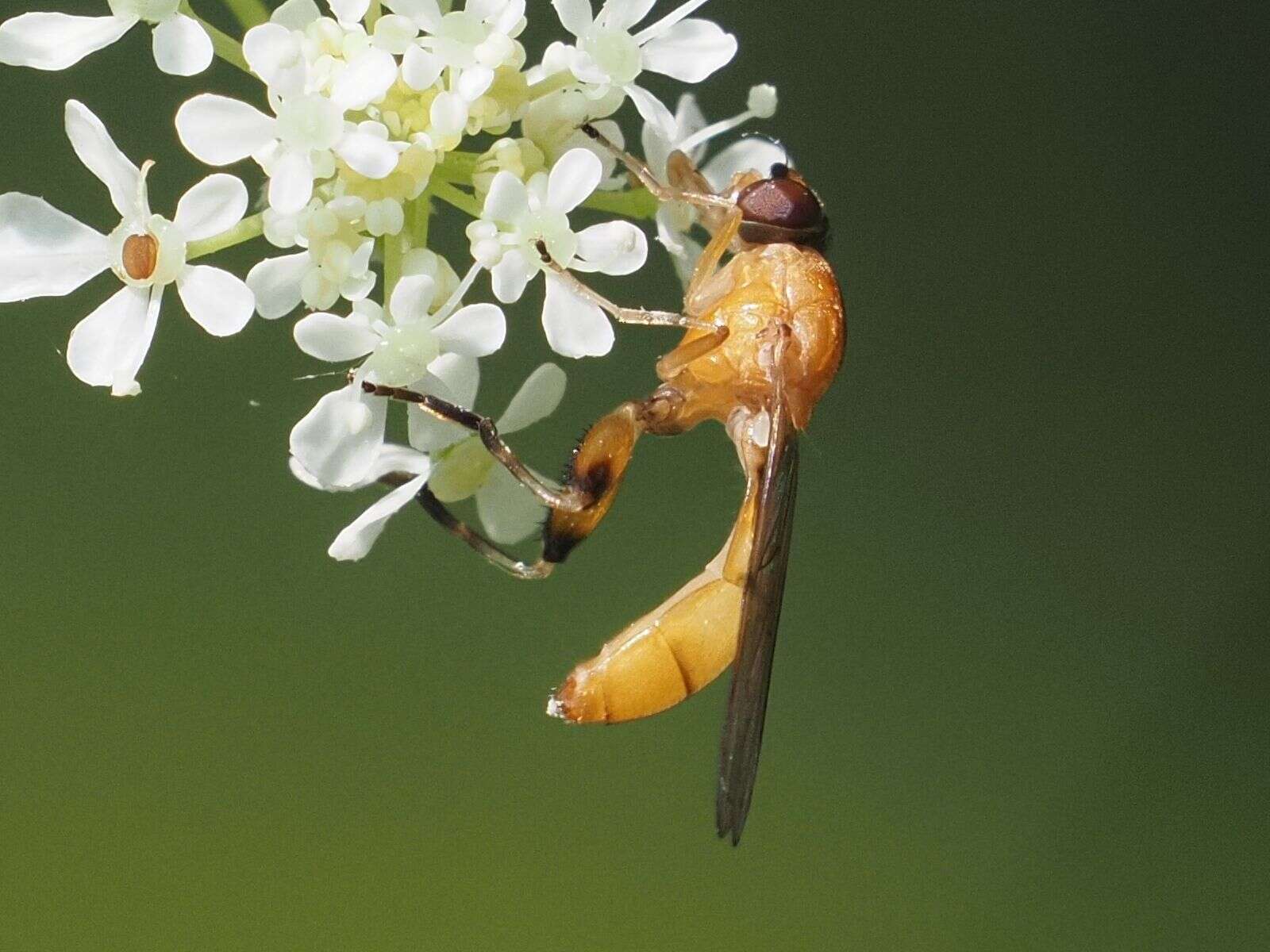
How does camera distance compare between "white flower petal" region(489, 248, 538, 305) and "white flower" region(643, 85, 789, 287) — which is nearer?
"white flower petal" region(489, 248, 538, 305)

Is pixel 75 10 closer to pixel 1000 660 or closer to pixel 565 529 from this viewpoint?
pixel 565 529

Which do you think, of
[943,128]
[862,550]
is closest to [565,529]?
[862,550]

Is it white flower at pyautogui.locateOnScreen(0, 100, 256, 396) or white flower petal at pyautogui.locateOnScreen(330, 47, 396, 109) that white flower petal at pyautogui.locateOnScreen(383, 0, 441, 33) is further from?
white flower at pyautogui.locateOnScreen(0, 100, 256, 396)

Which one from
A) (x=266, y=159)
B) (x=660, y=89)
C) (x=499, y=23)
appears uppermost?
(x=499, y=23)

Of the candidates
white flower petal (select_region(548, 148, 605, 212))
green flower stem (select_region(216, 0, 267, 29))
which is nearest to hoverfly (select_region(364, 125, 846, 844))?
white flower petal (select_region(548, 148, 605, 212))

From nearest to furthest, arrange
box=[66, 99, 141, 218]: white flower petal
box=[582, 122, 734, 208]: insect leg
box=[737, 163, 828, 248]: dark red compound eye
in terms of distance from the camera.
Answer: box=[66, 99, 141, 218]: white flower petal, box=[582, 122, 734, 208]: insect leg, box=[737, 163, 828, 248]: dark red compound eye

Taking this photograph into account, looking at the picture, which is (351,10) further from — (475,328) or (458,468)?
(458,468)

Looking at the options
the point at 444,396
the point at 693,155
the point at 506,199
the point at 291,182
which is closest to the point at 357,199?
the point at 291,182
